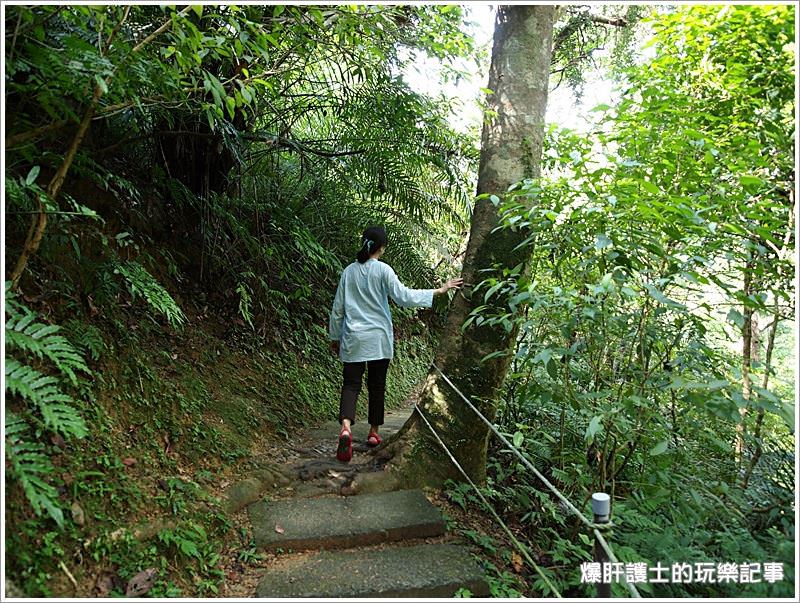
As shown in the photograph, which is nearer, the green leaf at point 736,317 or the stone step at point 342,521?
the green leaf at point 736,317

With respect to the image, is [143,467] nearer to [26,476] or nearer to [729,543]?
[26,476]

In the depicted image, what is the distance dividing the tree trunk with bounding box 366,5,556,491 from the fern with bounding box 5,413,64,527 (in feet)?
6.57

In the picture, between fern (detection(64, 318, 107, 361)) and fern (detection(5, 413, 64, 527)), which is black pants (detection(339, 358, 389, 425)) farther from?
fern (detection(5, 413, 64, 527))

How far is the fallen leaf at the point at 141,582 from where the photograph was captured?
7.00 feet

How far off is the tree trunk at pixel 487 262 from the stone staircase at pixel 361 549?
15.6 inches

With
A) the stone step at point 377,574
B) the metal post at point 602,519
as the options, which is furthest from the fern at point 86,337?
the metal post at point 602,519

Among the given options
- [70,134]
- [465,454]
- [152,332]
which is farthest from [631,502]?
[70,134]

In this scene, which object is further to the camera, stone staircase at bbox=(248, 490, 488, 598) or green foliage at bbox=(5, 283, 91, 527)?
stone staircase at bbox=(248, 490, 488, 598)

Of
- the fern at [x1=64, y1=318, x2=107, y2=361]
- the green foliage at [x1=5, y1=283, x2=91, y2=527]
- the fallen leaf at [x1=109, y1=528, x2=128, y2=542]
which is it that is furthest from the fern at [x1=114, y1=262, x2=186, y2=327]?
the fallen leaf at [x1=109, y1=528, x2=128, y2=542]

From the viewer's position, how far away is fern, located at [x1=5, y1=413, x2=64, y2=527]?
1.87 metres

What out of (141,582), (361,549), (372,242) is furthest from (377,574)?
(372,242)

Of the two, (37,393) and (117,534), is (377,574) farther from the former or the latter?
(37,393)

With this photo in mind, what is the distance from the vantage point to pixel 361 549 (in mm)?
2787

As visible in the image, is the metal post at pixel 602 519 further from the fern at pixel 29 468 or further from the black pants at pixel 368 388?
the black pants at pixel 368 388
